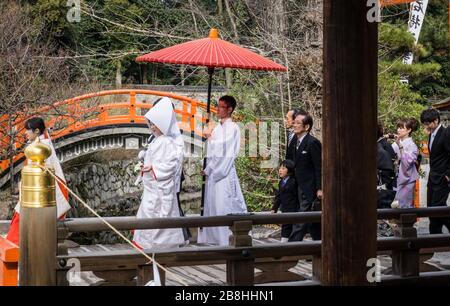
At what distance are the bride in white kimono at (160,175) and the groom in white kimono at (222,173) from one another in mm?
648

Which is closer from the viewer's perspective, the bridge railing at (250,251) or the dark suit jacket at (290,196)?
the bridge railing at (250,251)

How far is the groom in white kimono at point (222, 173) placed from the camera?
26.6 feet

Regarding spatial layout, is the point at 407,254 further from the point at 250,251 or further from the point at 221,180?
the point at 221,180

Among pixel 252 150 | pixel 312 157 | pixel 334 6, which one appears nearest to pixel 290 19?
pixel 252 150

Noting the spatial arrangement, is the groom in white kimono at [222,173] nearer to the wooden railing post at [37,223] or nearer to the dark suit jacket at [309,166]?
the dark suit jacket at [309,166]

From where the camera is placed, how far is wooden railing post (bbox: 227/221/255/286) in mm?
6152

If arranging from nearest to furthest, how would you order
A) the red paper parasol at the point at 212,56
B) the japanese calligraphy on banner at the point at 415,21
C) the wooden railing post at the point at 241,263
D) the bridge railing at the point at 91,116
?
the wooden railing post at the point at 241,263 → the red paper parasol at the point at 212,56 → the bridge railing at the point at 91,116 → the japanese calligraphy on banner at the point at 415,21

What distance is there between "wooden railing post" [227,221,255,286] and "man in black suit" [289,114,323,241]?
1524mm

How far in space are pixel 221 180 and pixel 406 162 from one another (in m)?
2.58

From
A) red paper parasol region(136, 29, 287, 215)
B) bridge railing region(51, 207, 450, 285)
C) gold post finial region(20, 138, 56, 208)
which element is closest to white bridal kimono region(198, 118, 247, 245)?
red paper parasol region(136, 29, 287, 215)

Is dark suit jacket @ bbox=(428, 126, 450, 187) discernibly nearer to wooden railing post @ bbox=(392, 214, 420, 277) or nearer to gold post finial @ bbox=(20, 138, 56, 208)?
wooden railing post @ bbox=(392, 214, 420, 277)

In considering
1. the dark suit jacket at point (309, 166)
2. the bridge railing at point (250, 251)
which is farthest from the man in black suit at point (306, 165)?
the bridge railing at point (250, 251)

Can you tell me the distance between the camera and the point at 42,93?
15.3 metres

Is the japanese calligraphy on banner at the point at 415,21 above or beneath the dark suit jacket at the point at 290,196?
above
